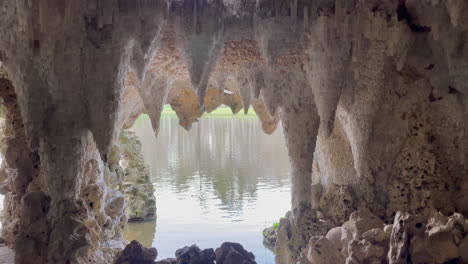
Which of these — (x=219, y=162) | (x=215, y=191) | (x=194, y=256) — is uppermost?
(x=194, y=256)

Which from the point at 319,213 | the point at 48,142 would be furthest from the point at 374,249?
the point at 48,142

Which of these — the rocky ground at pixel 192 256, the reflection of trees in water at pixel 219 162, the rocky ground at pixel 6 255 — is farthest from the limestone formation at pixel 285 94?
the reflection of trees in water at pixel 219 162

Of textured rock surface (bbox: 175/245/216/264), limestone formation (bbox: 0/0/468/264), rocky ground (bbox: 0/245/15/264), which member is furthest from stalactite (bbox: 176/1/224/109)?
rocky ground (bbox: 0/245/15/264)

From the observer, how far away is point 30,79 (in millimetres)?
4691

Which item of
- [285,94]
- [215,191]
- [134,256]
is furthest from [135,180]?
[285,94]

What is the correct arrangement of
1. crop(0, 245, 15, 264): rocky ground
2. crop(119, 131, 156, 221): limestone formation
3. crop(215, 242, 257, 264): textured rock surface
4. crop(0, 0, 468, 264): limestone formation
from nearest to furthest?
crop(0, 0, 468, 264): limestone formation, crop(0, 245, 15, 264): rocky ground, crop(215, 242, 257, 264): textured rock surface, crop(119, 131, 156, 221): limestone formation

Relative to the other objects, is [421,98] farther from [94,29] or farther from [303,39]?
[94,29]

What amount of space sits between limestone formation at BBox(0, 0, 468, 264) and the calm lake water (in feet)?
10.9

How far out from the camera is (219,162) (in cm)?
2188

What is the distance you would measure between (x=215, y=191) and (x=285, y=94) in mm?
9745

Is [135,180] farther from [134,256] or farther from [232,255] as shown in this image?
[134,256]

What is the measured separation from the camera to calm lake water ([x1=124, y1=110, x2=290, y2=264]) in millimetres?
10628

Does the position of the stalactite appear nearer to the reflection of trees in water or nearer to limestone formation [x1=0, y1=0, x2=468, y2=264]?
limestone formation [x1=0, y1=0, x2=468, y2=264]

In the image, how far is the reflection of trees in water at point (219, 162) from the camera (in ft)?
52.8
